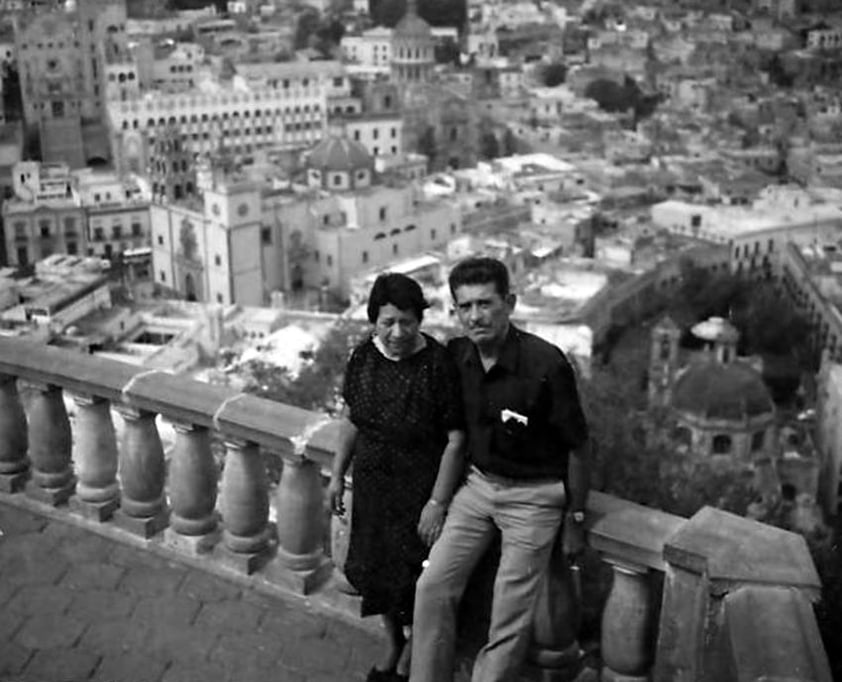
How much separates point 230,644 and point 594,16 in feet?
221

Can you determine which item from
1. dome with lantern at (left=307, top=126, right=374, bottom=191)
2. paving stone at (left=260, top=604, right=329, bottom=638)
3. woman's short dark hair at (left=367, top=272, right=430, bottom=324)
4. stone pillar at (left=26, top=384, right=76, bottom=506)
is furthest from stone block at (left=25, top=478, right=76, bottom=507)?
dome with lantern at (left=307, top=126, right=374, bottom=191)

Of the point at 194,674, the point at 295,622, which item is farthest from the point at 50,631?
the point at 295,622

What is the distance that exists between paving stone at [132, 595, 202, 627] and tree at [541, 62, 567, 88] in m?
52.7

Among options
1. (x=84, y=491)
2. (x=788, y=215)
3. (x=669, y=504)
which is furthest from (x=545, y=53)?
(x=84, y=491)

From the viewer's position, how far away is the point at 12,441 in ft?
14.1

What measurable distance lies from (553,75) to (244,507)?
53467 mm

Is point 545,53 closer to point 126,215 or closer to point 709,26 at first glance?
point 709,26

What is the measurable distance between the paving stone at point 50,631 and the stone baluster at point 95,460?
0.46 meters

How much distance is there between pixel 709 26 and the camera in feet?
203

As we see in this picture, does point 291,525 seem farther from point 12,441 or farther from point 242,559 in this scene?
point 12,441

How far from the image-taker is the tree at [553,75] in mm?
55219

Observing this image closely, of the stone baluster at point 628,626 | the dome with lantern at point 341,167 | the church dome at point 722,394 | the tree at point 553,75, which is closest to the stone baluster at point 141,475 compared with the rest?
the stone baluster at point 628,626

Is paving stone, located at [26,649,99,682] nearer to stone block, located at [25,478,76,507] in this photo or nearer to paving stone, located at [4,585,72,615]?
paving stone, located at [4,585,72,615]

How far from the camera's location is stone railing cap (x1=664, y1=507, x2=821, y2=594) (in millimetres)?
2775
